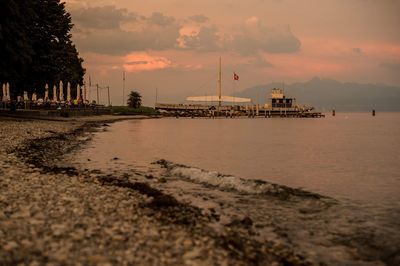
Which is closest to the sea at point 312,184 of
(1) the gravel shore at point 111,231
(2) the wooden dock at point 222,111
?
(1) the gravel shore at point 111,231

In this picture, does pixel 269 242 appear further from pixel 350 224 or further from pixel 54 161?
pixel 54 161

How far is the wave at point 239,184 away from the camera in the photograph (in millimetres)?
15578

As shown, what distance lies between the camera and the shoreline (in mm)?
6895

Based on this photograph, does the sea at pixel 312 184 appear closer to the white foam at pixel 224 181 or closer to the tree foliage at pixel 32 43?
the white foam at pixel 224 181

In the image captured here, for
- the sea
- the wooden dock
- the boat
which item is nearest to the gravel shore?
the sea

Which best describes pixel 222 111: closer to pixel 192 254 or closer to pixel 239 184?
pixel 239 184

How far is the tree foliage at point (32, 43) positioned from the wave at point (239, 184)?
2289 cm

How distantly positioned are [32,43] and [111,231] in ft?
139

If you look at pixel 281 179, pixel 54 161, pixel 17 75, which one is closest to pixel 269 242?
pixel 281 179

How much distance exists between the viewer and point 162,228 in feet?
28.0

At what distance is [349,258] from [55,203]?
A: 6.66m

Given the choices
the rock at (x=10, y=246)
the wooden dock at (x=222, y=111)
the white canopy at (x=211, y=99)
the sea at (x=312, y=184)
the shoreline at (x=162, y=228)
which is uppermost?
the white canopy at (x=211, y=99)

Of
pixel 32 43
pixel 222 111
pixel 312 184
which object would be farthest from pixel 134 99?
pixel 312 184

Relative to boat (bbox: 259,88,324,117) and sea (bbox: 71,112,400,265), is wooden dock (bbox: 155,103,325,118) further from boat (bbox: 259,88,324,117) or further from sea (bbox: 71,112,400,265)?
sea (bbox: 71,112,400,265)
